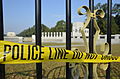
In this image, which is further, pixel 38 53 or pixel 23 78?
pixel 23 78

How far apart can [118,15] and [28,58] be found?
3178cm

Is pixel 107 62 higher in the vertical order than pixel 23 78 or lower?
higher

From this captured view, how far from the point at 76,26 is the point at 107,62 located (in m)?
23.6

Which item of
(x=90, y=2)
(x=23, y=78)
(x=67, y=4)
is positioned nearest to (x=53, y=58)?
(x=67, y=4)

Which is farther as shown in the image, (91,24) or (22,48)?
(91,24)

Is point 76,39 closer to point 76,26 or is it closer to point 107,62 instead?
point 76,26

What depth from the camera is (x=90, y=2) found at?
1894mm

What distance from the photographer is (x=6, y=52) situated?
3.41 feet

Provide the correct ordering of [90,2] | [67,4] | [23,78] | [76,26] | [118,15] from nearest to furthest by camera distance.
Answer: [67,4] < [90,2] < [23,78] < [76,26] < [118,15]

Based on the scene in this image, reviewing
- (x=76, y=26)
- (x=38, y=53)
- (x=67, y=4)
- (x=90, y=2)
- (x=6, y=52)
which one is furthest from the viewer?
(x=76, y=26)

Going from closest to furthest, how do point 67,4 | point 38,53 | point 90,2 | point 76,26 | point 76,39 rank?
point 38,53 → point 67,4 → point 90,2 → point 76,39 → point 76,26

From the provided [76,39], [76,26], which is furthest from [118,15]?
[76,39]

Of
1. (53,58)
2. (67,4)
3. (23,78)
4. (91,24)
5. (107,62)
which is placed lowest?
(23,78)

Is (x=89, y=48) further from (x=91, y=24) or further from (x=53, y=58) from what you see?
(x=53, y=58)
